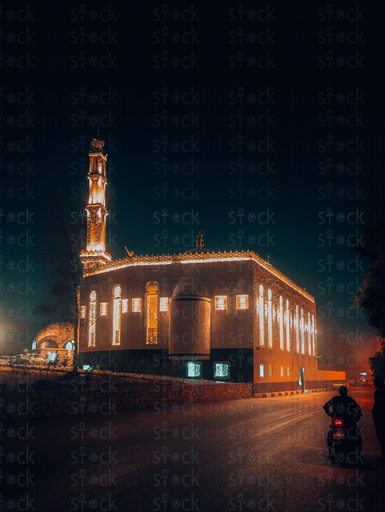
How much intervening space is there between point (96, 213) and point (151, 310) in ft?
43.5

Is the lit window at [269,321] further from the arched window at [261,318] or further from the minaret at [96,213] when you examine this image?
the minaret at [96,213]

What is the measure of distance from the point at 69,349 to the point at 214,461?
55042 mm

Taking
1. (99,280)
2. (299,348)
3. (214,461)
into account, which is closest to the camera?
(214,461)

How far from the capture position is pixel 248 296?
40.3 meters

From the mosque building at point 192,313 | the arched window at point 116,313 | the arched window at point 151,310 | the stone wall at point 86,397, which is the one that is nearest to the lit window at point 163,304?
the mosque building at point 192,313

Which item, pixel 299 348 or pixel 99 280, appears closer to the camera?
pixel 99 280

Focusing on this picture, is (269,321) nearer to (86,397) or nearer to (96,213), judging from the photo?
(96,213)

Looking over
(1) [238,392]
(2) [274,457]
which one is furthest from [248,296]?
(2) [274,457]

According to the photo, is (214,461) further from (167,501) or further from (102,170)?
(102,170)

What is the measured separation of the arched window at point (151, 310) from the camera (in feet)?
139

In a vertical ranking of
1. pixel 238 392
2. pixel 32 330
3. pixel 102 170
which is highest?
pixel 102 170

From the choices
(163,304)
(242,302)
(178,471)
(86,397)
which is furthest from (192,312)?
(178,471)

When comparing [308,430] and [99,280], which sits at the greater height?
[99,280]

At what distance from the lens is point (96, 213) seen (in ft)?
167
